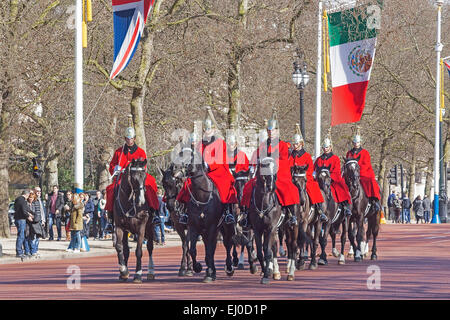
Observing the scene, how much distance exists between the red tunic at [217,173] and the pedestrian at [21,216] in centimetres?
882

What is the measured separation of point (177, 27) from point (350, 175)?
1317 centimetres

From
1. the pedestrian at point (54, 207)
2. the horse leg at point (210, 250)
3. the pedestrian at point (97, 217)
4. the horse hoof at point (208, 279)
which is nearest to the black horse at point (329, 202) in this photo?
the horse leg at point (210, 250)

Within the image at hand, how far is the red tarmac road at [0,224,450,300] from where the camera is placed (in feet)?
45.7

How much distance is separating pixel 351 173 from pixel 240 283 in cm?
546

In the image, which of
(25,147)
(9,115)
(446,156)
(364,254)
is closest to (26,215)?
(9,115)

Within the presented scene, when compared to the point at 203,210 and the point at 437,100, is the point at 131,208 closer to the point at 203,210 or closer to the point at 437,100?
the point at 203,210

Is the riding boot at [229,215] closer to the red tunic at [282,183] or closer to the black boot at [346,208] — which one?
the red tunic at [282,183]

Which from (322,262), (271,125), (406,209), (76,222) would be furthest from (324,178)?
(406,209)

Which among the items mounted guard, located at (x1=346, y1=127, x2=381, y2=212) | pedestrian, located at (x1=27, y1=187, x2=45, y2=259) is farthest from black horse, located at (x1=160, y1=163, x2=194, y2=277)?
pedestrian, located at (x1=27, y1=187, x2=45, y2=259)

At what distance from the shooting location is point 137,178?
634 inches

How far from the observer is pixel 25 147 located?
39719mm

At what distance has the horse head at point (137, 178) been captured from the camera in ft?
52.9

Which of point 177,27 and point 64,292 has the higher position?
point 177,27
